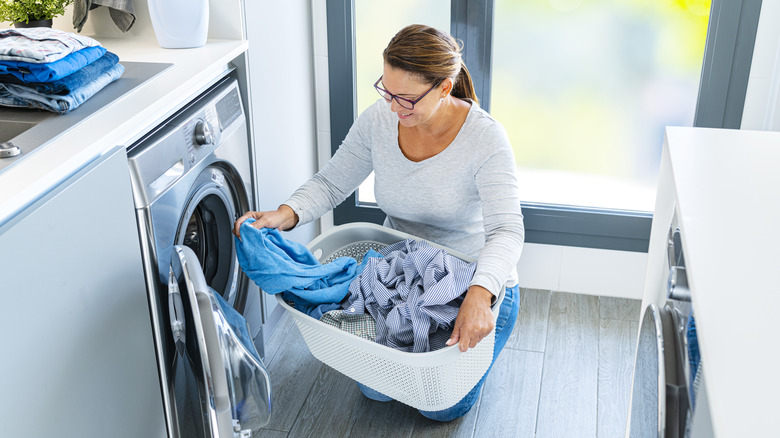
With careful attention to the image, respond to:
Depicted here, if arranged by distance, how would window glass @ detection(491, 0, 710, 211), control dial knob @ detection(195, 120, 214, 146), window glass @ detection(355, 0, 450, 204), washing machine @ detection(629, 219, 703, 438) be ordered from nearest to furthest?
washing machine @ detection(629, 219, 703, 438) → control dial knob @ detection(195, 120, 214, 146) → window glass @ detection(491, 0, 710, 211) → window glass @ detection(355, 0, 450, 204)

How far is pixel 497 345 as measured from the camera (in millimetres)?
1964

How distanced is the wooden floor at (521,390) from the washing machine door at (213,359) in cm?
55

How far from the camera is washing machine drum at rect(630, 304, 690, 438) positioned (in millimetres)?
979

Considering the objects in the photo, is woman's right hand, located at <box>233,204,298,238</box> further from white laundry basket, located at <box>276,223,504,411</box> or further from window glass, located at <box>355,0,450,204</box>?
window glass, located at <box>355,0,450,204</box>

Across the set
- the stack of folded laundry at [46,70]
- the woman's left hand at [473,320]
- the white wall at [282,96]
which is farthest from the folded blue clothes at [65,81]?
the woman's left hand at [473,320]

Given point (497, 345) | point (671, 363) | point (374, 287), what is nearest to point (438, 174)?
point (374, 287)

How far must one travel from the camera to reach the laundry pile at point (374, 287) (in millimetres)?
1613

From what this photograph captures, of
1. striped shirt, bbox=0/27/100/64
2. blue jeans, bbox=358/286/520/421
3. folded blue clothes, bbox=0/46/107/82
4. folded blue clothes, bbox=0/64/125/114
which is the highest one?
striped shirt, bbox=0/27/100/64

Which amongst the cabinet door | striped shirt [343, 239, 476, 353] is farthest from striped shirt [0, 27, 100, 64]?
striped shirt [343, 239, 476, 353]

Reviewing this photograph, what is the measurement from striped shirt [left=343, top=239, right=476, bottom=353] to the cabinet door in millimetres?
466

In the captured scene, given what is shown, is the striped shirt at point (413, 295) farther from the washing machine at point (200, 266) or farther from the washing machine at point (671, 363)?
the washing machine at point (671, 363)

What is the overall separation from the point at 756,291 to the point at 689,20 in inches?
65.6

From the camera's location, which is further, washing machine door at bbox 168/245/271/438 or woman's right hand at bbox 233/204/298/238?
woman's right hand at bbox 233/204/298/238

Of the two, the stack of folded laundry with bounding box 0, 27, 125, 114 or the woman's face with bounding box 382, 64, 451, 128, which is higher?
the stack of folded laundry with bounding box 0, 27, 125, 114
